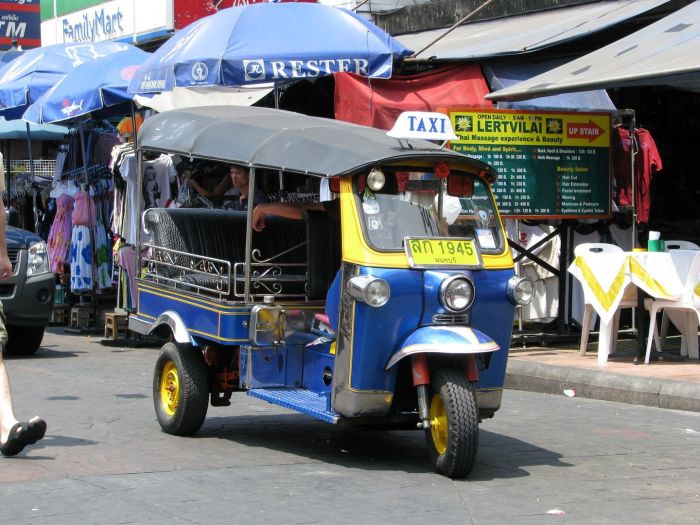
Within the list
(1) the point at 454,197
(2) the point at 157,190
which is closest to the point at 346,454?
(1) the point at 454,197

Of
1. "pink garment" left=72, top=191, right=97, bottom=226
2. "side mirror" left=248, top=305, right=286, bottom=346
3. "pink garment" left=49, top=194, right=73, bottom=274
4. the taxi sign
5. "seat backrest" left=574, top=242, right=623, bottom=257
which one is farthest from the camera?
"pink garment" left=49, top=194, right=73, bottom=274

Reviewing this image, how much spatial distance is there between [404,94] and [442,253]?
6.68m

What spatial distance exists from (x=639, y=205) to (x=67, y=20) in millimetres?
17160

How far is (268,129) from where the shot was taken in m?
7.89

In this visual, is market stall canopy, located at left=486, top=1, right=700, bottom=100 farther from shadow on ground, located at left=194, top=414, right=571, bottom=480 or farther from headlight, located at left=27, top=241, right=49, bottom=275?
headlight, located at left=27, top=241, right=49, bottom=275

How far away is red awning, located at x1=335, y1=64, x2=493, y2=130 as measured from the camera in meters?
13.0

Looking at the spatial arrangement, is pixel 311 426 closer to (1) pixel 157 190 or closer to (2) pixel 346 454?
(2) pixel 346 454

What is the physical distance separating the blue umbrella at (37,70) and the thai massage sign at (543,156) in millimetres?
6011

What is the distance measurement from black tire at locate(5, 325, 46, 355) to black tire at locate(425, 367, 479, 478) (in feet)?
23.5

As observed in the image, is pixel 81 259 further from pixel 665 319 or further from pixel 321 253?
pixel 321 253

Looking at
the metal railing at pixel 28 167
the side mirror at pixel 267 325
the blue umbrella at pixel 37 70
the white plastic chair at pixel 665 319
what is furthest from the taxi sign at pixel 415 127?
the metal railing at pixel 28 167

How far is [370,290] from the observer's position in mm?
6770

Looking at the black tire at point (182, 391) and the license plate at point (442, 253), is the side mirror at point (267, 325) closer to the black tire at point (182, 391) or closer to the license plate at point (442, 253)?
the black tire at point (182, 391)

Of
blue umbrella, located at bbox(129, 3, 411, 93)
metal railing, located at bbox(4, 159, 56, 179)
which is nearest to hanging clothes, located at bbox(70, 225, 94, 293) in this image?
blue umbrella, located at bbox(129, 3, 411, 93)
